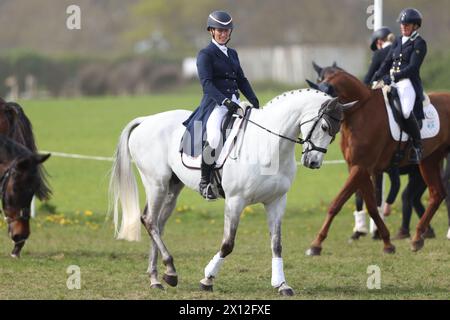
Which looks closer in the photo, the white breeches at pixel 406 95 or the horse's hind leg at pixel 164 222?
the horse's hind leg at pixel 164 222

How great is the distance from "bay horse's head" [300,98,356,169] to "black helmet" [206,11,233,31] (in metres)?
1.30

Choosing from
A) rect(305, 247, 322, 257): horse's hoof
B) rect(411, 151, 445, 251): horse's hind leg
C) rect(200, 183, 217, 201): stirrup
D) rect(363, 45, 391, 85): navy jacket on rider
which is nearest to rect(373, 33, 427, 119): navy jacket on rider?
rect(363, 45, 391, 85): navy jacket on rider

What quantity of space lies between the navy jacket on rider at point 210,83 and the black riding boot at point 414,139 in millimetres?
3236

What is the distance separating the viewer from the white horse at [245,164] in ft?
30.5

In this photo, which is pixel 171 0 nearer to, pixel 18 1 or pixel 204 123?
pixel 18 1

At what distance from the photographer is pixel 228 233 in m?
9.67

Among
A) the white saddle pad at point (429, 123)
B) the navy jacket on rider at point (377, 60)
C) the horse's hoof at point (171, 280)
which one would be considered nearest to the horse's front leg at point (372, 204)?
the white saddle pad at point (429, 123)

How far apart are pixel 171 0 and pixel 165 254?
221 ft

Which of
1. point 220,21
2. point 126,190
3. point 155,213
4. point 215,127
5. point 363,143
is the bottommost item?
point 155,213

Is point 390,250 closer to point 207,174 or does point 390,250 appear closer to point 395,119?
point 395,119

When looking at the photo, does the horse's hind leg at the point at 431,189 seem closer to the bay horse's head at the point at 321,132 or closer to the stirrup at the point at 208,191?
the stirrup at the point at 208,191

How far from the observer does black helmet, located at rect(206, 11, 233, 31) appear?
9.82m

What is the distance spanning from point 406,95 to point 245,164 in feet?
12.5

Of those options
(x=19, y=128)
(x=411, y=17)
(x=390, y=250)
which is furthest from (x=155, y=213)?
(x=411, y=17)
